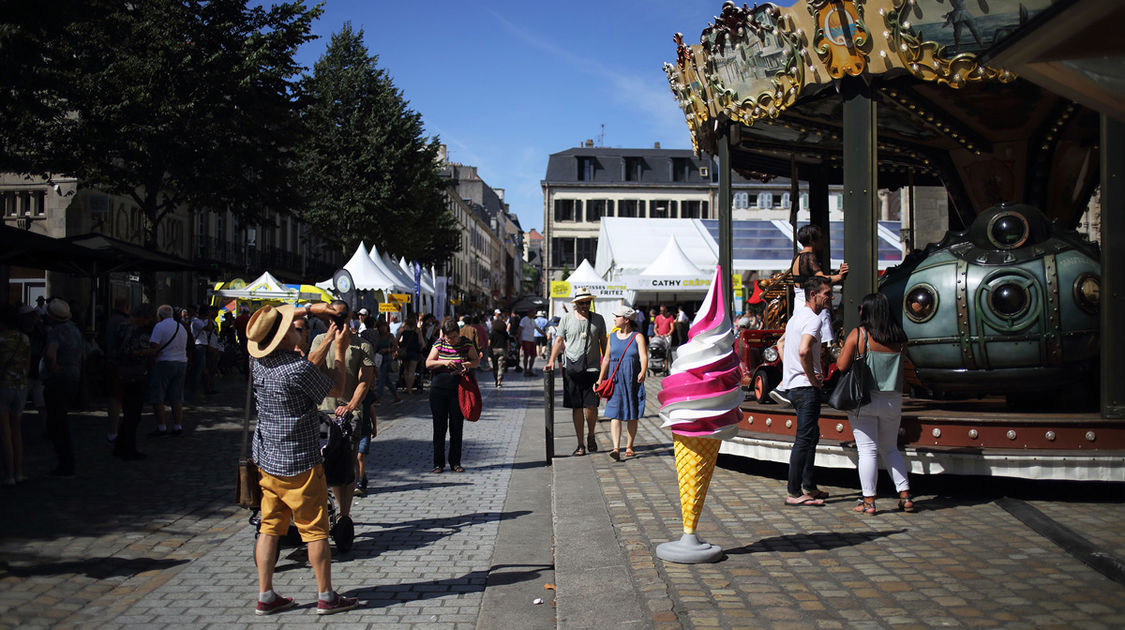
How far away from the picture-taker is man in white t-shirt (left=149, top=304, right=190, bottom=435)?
11.2m

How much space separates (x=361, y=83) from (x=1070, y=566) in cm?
3626

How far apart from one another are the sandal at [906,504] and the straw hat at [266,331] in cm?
449

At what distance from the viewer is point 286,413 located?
4.79 m

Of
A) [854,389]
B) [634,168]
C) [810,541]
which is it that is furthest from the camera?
[634,168]

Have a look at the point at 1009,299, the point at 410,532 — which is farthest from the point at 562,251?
the point at 410,532

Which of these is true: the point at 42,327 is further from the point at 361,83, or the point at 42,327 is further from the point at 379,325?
the point at 361,83

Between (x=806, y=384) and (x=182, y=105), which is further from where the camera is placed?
(x=182, y=105)

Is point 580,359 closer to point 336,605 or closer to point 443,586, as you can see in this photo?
point 443,586

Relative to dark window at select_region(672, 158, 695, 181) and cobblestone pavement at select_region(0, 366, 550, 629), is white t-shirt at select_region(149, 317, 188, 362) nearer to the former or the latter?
cobblestone pavement at select_region(0, 366, 550, 629)

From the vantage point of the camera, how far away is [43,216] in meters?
30.3

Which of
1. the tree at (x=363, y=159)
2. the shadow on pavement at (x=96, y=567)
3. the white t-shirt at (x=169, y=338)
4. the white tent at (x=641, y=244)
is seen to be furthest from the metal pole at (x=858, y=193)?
the tree at (x=363, y=159)

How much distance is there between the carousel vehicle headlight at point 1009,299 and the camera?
7648mm

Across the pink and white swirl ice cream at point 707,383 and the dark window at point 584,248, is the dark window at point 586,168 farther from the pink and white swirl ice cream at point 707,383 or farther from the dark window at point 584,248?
the pink and white swirl ice cream at point 707,383

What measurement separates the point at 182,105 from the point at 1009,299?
17.3 meters
